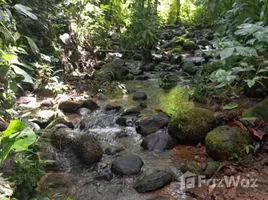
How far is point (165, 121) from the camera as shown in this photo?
504 centimetres

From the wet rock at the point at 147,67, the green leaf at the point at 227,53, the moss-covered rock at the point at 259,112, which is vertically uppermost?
the green leaf at the point at 227,53

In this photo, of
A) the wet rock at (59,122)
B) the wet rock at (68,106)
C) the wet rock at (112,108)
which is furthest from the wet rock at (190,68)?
the wet rock at (59,122)

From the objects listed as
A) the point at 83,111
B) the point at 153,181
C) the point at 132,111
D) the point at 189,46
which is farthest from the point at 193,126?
the point at 189,46

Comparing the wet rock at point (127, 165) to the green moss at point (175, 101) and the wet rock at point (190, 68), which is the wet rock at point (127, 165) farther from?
the wet rock at point (190, 68)

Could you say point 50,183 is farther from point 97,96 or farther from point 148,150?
point 97,96

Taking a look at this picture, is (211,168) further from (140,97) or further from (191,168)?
(140,97)

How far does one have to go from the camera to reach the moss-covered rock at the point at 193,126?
14.1 feet

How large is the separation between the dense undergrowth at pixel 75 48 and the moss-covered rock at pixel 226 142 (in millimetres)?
785

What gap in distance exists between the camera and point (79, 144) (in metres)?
4.03

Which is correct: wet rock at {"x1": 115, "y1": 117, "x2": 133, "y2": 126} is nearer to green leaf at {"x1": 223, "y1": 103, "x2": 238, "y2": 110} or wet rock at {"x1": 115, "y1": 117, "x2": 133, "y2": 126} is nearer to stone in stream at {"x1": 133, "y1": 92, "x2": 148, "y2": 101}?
stone in stream at {"x1": 133, "y1": 92, "x2": 148, "y2": 101}

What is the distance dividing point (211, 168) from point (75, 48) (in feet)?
19.2

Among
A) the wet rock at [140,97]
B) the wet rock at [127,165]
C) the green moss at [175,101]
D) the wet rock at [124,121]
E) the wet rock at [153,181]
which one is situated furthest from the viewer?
the wet rock at [140,97]

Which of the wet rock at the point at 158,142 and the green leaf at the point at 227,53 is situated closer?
the green leaf at the point at 227,53

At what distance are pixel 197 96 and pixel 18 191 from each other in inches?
171
